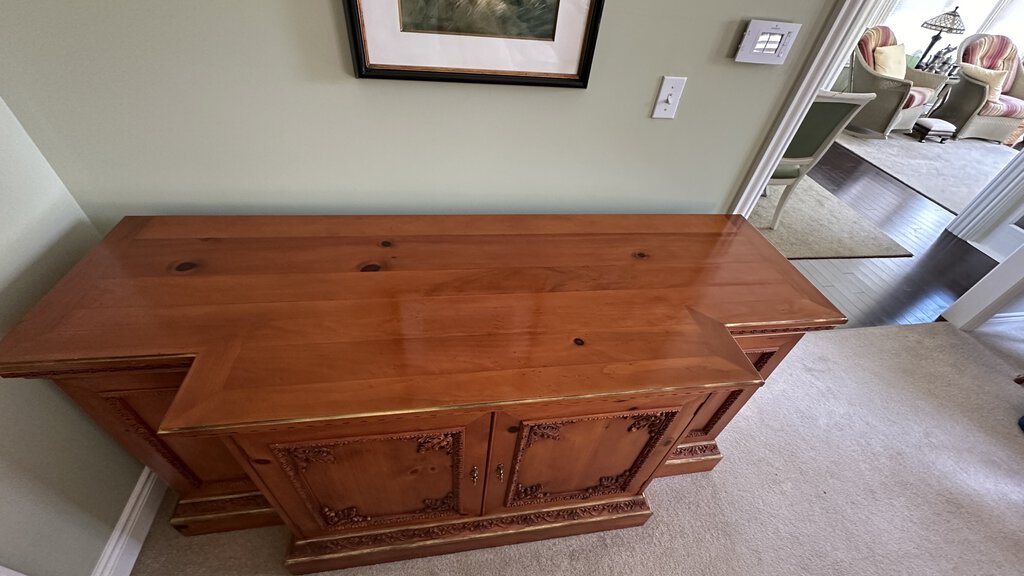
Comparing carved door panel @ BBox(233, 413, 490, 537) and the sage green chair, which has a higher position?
the sage green chair

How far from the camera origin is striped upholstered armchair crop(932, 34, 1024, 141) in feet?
15.7

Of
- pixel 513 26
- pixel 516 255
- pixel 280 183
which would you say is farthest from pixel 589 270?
pixel 280 183

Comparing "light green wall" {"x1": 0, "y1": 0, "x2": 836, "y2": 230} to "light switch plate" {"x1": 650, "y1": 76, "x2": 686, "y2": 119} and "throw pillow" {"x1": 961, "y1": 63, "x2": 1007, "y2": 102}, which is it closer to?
"light switch plate" {"x1": 650, "y1": 76, "x2": 686, "y2": 119}

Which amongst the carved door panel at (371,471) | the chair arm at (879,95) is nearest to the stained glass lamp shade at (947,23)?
the chair arm at (879,95)

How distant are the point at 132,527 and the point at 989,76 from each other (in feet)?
26.3

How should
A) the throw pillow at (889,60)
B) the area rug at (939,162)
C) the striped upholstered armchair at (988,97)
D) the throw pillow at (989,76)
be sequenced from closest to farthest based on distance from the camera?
the area rug at (939,162) < the throw pillow at (889,60) < the throw pillow at (989,76) < the striped upholstered armchair at (988,97)

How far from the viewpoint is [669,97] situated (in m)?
1.16

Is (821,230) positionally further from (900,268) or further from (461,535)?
(461,535)

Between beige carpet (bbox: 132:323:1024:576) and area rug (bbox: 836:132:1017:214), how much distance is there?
256cm

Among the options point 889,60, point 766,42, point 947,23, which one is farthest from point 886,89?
point 766,42

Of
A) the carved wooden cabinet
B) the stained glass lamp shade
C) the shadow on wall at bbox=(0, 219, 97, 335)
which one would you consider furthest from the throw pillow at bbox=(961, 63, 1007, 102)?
the shadow on wall at bbox=(0, 219, 97, 335)

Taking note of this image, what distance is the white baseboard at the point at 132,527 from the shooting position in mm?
1058

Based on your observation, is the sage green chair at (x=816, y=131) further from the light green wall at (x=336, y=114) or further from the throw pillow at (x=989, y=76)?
the throw pillow at (x=989, y=76)

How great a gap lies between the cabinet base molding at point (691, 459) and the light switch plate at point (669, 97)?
1083mm
